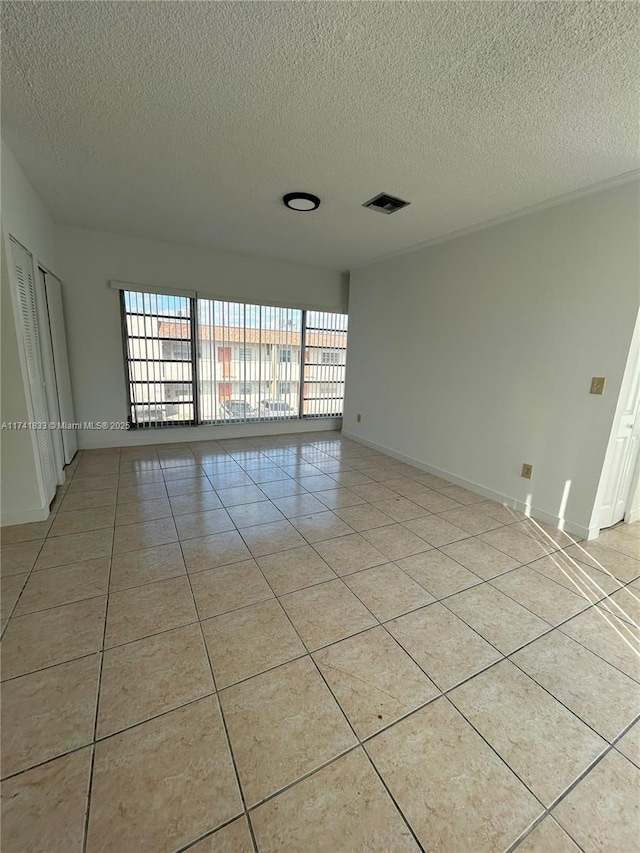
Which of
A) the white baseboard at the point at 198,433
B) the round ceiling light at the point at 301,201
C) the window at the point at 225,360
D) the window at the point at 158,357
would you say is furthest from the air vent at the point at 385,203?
the white baseboard at the point at 198,433

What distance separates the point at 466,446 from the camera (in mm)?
3562

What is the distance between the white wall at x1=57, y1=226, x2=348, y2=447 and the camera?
4.00 metres

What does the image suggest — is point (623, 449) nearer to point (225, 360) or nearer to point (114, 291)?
point (225, 360)

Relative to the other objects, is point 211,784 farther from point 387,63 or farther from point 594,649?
point 387,63

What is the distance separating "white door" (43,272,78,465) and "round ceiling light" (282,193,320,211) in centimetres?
234

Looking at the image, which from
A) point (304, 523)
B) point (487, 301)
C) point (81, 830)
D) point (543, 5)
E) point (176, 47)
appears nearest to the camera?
point (81, 830)

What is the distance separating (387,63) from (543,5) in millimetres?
572

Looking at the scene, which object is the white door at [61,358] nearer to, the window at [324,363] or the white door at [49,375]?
the white door at [49,375]

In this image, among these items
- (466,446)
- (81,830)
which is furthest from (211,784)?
(466,446)

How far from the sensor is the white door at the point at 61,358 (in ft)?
11.1

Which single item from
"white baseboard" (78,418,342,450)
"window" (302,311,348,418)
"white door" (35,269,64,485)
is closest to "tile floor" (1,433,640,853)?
"white door" (35,269,64,485)

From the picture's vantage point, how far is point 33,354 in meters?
2.68

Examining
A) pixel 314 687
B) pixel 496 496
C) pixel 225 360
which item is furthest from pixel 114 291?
pixel 496 496

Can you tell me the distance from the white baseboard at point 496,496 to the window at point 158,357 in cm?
282
